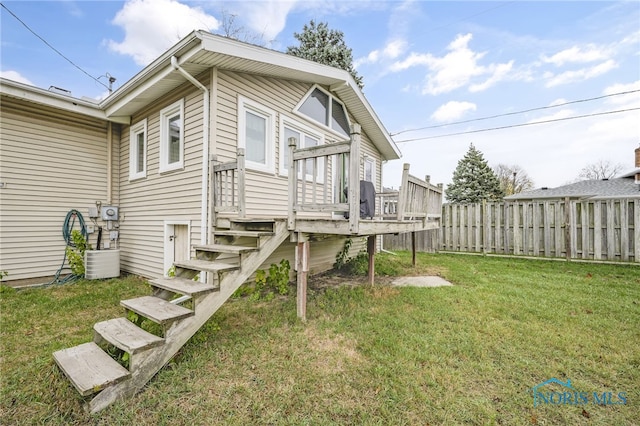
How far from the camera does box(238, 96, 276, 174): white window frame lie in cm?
470

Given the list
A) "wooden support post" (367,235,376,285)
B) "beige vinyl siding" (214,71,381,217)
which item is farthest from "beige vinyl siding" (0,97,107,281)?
"wooden support post" (367,235,376,285)

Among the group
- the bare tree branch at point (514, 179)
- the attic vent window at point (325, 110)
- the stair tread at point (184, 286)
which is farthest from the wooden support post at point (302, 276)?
the bare tree branch at point (514, 179)

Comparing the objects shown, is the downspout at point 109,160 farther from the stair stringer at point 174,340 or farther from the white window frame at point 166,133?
the stair stringer at point 174,340

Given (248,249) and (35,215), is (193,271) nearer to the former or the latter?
(248,249)

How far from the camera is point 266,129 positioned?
522 centimetres

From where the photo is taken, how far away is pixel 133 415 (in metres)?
1.83

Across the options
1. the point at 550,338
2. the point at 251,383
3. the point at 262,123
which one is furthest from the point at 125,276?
the point at 550,338

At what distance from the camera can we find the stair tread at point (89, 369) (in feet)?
5.99

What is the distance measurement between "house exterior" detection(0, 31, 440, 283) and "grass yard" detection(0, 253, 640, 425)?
3.84 feet

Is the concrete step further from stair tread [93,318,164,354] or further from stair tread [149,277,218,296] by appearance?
stair tread [93,318,164,354]

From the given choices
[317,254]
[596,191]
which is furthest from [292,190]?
[596,191]

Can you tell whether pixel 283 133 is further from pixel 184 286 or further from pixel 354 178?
pixel 184 286

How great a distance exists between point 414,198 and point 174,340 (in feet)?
12.9

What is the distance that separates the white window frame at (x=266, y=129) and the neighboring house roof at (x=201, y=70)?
0.57m
